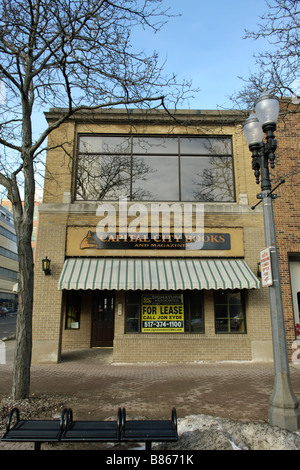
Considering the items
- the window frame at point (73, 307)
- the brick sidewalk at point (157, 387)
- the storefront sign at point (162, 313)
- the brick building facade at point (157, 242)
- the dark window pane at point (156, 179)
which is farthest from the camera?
the window frame at point (73, 307)

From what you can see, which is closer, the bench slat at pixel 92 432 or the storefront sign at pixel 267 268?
the bench slat at pixel 92 432

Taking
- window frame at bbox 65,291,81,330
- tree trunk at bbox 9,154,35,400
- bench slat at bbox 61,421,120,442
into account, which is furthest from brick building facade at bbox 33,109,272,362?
bench slat at bbox 61,421,120,442

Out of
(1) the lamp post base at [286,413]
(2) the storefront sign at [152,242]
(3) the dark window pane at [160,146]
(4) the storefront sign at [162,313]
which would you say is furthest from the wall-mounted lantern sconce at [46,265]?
(1) the lamp post base at [286,413]

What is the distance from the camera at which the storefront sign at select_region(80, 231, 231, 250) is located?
1165 centimetres

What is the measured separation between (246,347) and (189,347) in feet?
6.59

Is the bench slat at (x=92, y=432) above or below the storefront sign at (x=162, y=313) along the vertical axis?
below

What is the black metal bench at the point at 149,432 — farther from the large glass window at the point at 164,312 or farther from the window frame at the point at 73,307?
the window frame at the point at 73,307

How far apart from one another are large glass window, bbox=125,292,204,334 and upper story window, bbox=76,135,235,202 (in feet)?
12.1

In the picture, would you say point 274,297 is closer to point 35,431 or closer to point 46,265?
point 35,431

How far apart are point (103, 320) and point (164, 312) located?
164 inches

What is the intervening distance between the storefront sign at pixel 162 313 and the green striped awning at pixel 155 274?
121 cm

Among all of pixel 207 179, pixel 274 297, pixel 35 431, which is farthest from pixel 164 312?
pixel 35 431

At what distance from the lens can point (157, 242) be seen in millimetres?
11719

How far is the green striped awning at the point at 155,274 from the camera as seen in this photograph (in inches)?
414
